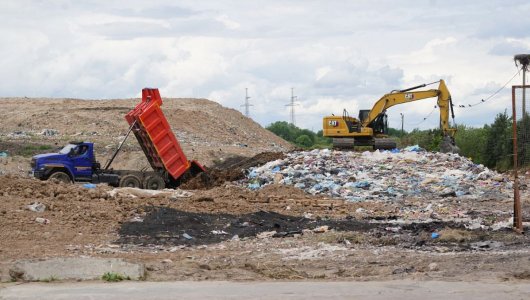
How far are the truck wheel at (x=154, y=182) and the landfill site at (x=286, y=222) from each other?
49 centimetres

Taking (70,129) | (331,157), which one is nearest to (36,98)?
(70,129)

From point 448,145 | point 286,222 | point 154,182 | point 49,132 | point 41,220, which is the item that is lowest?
point 286,222

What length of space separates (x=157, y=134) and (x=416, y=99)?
1274 cm

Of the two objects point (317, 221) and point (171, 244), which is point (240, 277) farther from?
point (317, 221)

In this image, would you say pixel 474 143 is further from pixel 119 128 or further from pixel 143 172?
pixel 143 172

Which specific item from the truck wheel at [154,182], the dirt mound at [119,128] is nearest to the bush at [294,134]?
the dirt mound at [119,128]

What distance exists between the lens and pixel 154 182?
2447 centimetres

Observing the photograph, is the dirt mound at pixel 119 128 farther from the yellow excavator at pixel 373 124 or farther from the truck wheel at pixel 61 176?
the truck wheel at pixel 61 176

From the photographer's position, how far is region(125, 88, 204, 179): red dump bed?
24.2 metres

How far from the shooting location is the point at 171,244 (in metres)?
14.1

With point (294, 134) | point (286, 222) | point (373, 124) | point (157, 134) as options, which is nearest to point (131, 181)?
point (157, 134)

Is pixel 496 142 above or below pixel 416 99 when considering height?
below

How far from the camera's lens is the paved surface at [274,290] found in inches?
360

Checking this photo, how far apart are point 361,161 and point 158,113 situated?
740 cm
